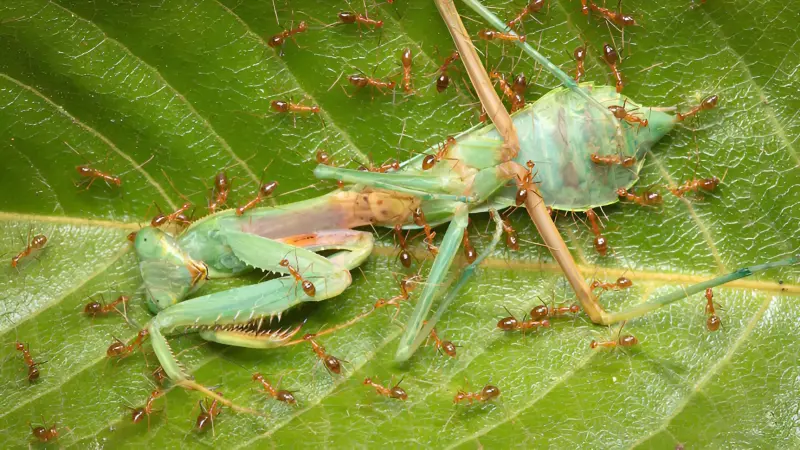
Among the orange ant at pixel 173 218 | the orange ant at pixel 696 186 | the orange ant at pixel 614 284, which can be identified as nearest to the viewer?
the orange ant at pixel 696 186

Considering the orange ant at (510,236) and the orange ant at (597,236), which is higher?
the orange ant at (510,236)

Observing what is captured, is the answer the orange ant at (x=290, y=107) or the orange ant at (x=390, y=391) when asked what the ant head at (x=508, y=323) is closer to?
the orange ant at (x=390, y=391)

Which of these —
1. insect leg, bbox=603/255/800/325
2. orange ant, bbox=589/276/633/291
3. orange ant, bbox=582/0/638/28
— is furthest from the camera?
orange ant, bbox=589/276/633/291

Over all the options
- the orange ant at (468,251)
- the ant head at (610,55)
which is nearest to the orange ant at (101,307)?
the orange ant at (468,251)

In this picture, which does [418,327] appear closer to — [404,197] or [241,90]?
[404,197]

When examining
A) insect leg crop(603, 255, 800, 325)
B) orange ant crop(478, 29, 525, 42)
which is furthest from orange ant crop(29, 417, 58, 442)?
orange ant crop(478, 29, 525, 42)

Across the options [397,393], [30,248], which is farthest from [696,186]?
[30,248]

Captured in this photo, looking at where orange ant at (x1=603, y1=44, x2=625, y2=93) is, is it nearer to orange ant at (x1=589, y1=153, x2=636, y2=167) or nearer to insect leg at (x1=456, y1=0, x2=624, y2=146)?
insect leg at (x1=456, y1=0, x2=624, y2=146)
